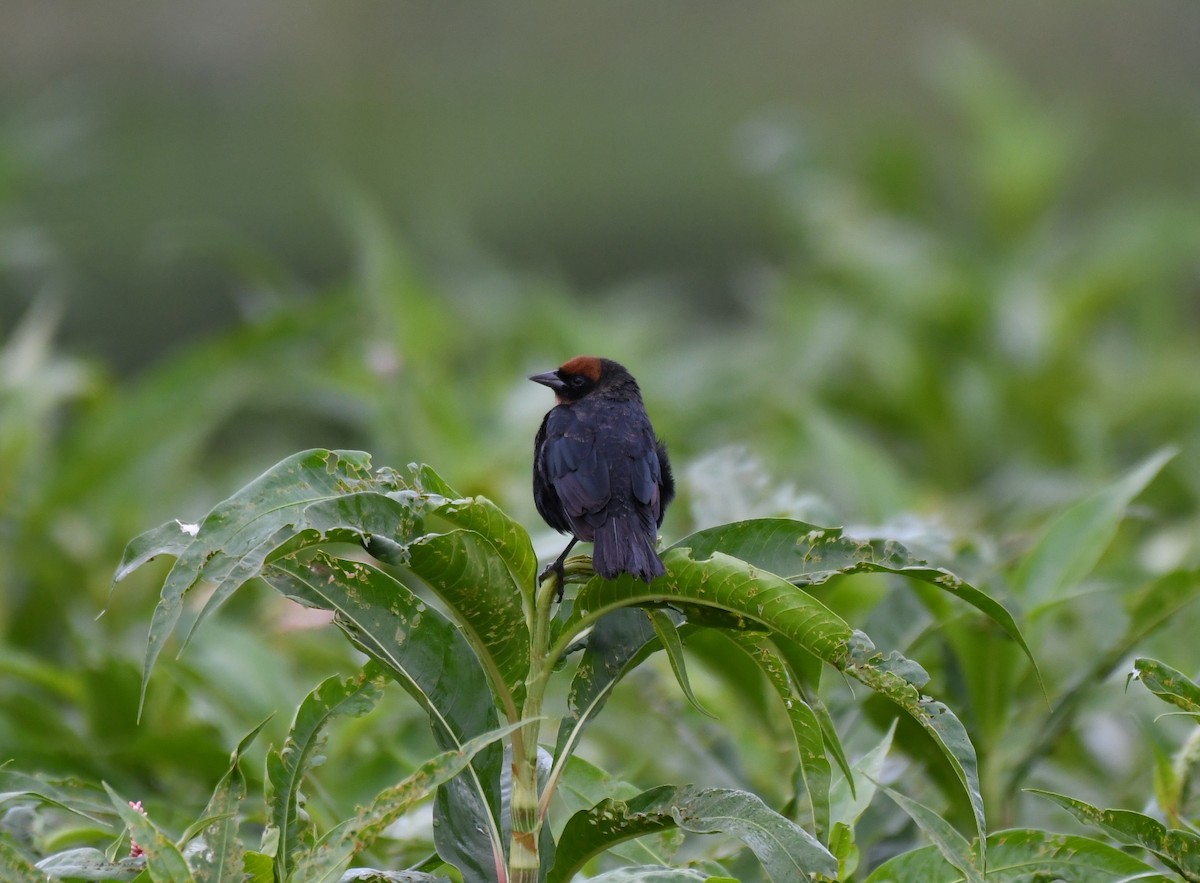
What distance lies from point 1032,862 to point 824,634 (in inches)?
14.4

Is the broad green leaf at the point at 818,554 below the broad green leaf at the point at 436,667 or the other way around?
the other way around

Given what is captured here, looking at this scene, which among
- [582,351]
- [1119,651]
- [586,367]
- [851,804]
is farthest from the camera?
[582,351]

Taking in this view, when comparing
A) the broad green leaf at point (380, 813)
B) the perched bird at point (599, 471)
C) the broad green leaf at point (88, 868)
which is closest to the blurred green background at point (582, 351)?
the perched bird at point (599, 471)

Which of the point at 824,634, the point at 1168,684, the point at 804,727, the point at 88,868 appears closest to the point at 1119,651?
the point at 1168,684

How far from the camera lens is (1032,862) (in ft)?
4.86

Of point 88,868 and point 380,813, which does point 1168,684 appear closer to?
point 380,813

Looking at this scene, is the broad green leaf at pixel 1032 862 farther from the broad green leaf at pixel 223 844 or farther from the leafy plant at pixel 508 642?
the broad green leaf at pixel 223 844

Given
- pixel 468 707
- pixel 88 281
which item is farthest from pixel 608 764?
pixel 88 281

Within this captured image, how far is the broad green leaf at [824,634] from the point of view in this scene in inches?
52.6

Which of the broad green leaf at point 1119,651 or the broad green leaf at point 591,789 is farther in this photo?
the broad green leaf at point 1119,651

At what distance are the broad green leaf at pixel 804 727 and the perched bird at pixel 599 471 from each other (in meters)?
0.19

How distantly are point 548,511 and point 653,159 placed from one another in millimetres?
14814

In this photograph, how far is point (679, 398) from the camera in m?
4.49

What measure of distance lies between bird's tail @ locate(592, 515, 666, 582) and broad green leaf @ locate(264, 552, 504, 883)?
17 centimetres
